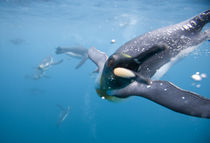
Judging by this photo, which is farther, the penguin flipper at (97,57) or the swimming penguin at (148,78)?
the penguin flipper at (97,57)

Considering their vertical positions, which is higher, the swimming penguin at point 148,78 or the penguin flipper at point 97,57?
the swimming penguin at point 148,78

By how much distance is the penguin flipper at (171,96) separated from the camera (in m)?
1.89

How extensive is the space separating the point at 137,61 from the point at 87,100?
26.2 m

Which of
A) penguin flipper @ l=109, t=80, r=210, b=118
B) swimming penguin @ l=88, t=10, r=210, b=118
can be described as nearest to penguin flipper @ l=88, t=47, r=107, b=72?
swimming penguin @ l=88, t=10, r=210, b=118

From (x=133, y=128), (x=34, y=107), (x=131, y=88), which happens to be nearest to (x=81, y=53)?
(x=133, y=128)

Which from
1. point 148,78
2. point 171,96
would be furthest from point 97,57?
point 171,96

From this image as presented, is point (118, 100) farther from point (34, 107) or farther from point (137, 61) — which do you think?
point (34, 107)

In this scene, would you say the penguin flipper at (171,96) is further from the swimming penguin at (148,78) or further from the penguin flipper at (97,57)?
the penguin flipper at (97,57)

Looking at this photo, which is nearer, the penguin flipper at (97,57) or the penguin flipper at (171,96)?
the penguin flipper at (171,96)

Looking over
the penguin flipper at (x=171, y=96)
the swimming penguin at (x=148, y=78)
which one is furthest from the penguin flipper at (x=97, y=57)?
the penguin flipper at (x=171, y=96)

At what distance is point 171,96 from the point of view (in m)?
2.05

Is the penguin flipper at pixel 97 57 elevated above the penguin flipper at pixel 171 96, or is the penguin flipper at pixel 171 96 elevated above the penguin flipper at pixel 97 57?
the penguin flipper at pixel 171 96

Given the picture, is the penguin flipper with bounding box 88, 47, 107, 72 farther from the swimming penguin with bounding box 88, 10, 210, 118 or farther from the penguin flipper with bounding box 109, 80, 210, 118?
the penguin flipper with bounding box 109, 80, 210, 118

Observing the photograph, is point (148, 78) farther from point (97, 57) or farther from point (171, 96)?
point (97, 57)
